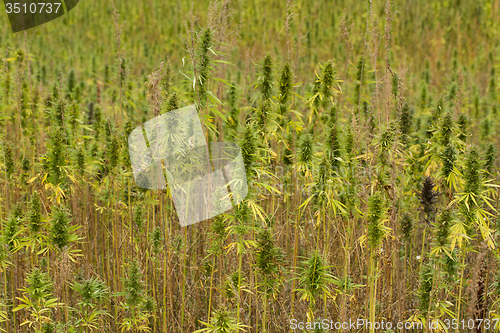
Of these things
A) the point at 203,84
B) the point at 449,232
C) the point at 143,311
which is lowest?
the point at 143,311

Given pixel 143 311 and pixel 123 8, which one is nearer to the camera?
pixel 143 311

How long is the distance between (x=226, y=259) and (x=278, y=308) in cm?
63

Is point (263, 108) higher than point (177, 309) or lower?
higher

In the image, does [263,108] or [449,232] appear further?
[263,108]

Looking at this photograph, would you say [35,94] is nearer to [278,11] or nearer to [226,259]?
[226,259]

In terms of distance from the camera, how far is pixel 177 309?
3.17 metres

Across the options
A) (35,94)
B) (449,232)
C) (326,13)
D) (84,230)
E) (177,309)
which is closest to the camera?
(449,232)

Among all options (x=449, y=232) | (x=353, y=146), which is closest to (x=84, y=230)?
(x=353, y=146)

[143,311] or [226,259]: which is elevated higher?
[143,311]

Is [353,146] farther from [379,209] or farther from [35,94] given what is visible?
[35,94]

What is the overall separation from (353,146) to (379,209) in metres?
0.60

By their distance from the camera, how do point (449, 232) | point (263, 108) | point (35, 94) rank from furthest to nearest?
point (35, 94), point (263, 108), point (449, 232)

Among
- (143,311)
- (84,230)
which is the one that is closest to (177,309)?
(143,311)

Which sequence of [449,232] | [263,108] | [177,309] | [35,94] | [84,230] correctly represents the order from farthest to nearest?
[35,94] → [84,230] → [177,309] → [263,108] → [449,232]
